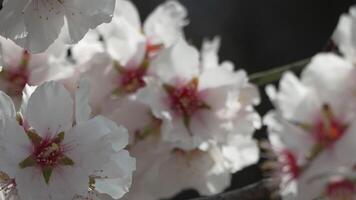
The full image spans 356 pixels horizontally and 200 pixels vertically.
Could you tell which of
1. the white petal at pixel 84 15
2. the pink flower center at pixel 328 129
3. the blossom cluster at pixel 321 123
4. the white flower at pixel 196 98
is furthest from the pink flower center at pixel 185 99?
the white petal at pixel 84 15

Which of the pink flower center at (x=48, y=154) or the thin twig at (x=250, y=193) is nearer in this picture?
the pink flower center at (x=48, y=154)

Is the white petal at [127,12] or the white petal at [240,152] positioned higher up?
the white petal at [127,12]

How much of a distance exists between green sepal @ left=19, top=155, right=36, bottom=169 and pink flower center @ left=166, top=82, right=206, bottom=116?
47cm

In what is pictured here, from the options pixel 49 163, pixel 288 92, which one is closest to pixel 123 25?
pixel 288 92

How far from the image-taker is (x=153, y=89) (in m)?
1.84

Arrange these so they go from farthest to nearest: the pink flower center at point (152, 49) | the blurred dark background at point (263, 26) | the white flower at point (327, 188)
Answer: the blurred dark background at point (263, 26) → the pink flower center at point (152, 49) → the white flower at point (327, 188)

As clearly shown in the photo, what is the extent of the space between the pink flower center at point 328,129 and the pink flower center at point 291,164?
68mm

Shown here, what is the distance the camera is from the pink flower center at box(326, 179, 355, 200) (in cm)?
158

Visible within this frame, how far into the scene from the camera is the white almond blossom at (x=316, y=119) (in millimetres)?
1596

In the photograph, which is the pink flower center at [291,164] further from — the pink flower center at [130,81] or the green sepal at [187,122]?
the pink flower center at [130,81]

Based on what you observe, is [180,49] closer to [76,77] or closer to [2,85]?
[76,77]

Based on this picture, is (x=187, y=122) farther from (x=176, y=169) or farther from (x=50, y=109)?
(x=50, y=109)

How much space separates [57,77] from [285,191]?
18.9 inches

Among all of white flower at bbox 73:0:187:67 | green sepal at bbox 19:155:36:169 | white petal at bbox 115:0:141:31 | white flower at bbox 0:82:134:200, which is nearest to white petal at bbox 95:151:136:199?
white flower at bbox 0:82:134:200
